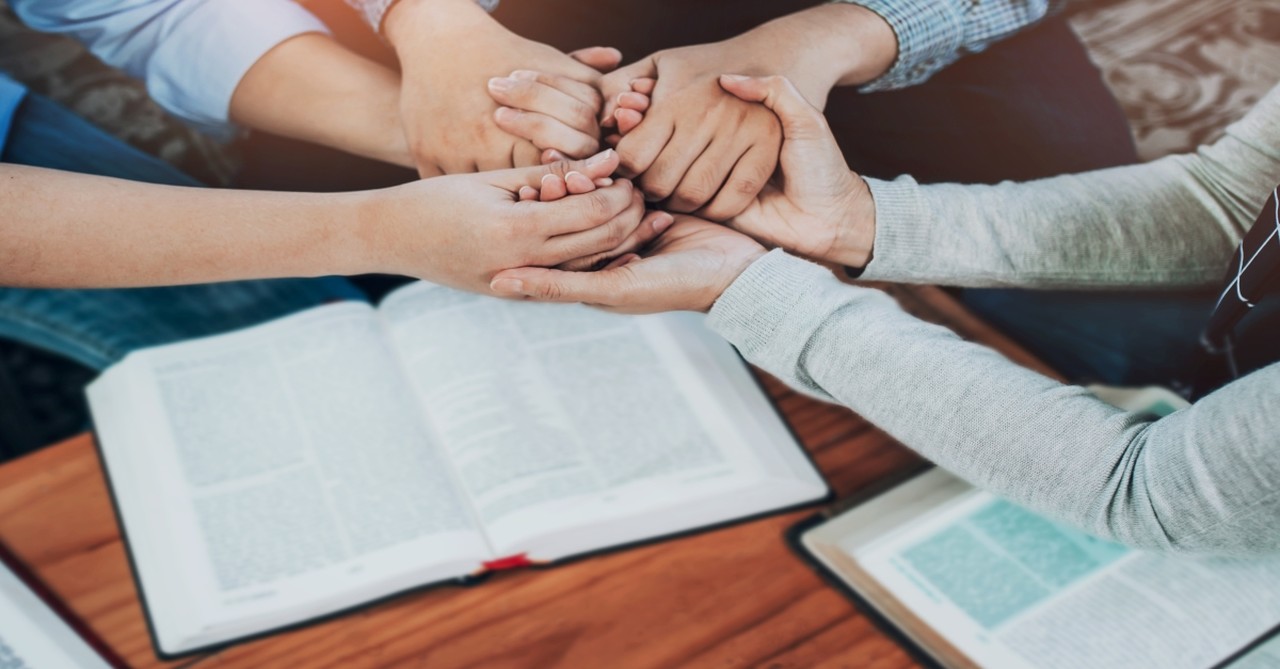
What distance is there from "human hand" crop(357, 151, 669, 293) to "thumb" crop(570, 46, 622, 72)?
2.9 inches

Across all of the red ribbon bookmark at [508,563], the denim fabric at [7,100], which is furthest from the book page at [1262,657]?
the denim fabric at [7,100]

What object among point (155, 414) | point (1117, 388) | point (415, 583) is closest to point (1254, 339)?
point (1117, 388)

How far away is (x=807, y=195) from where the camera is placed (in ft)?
1.75

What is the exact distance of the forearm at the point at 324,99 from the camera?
0.55 m

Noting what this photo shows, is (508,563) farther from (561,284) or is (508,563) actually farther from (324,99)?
(324,99)

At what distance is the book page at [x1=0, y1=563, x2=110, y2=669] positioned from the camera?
1.68 ft

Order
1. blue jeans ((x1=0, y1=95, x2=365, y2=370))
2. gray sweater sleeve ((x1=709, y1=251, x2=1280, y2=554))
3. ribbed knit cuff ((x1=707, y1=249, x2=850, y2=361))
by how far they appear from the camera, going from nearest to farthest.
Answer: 1. gray sweater sleeve ((x1=709, y1=251, x2=1280, y2=554))
2. ribbed knit cuff ((x1=707, y1=249, x2=850, y2=361))
3. blue jeans ((x1=0, y1=95, x2=365, y2=370))

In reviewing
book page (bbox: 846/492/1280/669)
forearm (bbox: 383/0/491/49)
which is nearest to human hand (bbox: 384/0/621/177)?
forearm (bbox: 383/0/491/49)

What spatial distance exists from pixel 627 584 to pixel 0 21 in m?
0.51

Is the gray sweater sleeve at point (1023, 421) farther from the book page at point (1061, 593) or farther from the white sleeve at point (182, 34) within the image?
the white sleeve at point (182, 34)

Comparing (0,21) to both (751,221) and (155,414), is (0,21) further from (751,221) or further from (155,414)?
(751,221)

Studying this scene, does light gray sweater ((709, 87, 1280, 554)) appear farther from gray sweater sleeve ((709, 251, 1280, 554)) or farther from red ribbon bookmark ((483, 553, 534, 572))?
red ribbon bookmark ((483, 553, 534, 572))

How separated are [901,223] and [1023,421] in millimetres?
141

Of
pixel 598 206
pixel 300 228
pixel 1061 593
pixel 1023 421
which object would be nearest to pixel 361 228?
pixel 300 228
